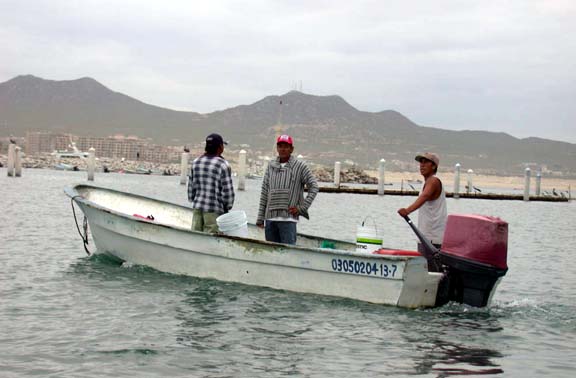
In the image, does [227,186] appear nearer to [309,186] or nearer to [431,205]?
[309,186]

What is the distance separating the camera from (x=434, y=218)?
36.2ft

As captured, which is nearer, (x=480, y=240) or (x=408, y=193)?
(x=480, y=240)

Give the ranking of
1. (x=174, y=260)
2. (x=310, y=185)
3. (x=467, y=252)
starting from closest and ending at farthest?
1. (x=467, y=252)
2. (x=310, y=185)
3. (x=174, y=260)

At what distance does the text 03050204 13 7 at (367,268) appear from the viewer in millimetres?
10570

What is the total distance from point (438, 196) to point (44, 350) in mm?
5536

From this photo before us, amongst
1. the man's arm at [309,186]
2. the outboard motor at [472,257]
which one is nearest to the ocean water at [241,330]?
the outboard motor at [472,257]

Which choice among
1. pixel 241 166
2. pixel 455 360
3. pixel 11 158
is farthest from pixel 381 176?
pixel 455 360

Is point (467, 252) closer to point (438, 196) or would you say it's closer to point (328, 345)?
point (438, 196)

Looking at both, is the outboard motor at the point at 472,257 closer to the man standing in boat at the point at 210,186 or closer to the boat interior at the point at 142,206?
the man standing in boat at the point at 210,186

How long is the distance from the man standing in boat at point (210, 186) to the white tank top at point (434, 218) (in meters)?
3.09

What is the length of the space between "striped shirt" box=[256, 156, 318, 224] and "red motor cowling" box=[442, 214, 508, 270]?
2.21 meters

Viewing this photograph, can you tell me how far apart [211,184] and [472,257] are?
415 cm

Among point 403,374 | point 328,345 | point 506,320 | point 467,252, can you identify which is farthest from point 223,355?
point 506,320

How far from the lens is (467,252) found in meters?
10.5
